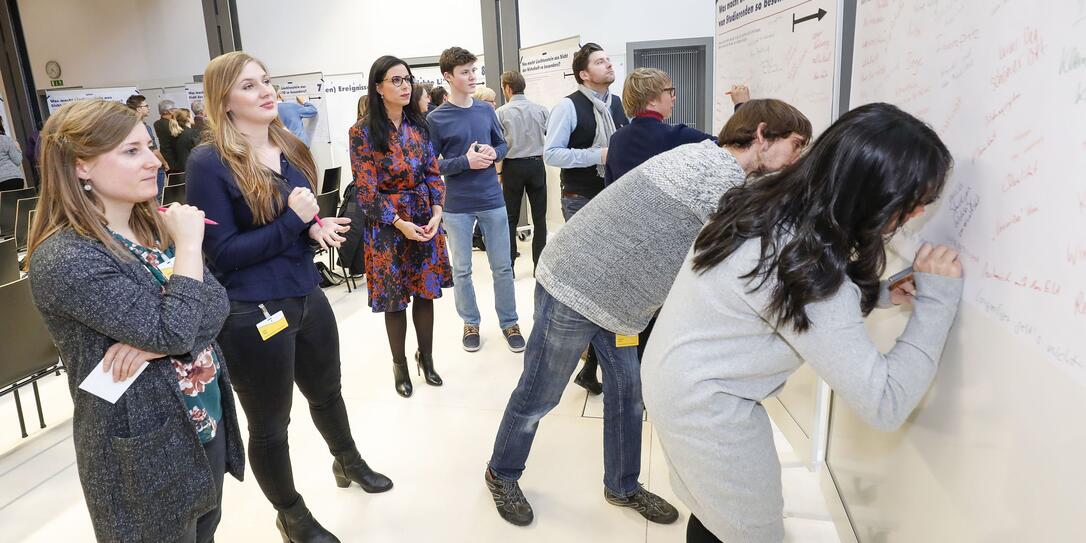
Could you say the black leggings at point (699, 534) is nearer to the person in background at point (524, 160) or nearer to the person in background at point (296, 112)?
the person in background at point (524, 160)

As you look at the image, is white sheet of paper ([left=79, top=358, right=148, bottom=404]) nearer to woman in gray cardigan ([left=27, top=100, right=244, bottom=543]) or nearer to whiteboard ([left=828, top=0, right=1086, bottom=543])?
woman in gray cardigan ([left=27, top=100, right=244, bottom=543])

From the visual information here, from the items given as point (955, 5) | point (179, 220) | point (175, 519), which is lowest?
point (175, 519)

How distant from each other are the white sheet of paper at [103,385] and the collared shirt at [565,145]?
7.84 feet

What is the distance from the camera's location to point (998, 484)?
985 mm

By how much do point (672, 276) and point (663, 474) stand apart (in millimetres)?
1093

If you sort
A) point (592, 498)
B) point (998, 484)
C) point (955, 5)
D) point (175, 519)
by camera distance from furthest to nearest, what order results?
point (592, 498) < point (175, 519) < point (955, 5) < point (998, 484)

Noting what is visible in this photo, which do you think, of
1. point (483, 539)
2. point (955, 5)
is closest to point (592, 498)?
point (483, 539)

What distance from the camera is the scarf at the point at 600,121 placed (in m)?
A: 3.29

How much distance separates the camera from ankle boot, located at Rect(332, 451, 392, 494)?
2215 mm

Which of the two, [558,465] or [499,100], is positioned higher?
[499,100]

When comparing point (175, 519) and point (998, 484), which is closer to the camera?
point (998, 484)

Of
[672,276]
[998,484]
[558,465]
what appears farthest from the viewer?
[558,465]

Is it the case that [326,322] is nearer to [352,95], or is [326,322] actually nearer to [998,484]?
[998,484]

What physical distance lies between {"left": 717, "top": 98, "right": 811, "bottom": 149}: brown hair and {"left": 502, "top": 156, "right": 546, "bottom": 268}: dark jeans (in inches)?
119
